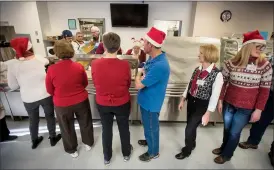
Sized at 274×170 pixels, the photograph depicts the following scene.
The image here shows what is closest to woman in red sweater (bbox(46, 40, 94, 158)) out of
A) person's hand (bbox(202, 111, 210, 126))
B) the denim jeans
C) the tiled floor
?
the tiled floor

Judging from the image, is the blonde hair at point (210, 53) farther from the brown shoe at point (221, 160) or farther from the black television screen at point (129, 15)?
the black television screen at point (129, 15)

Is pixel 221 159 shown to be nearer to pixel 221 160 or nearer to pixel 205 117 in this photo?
pixel 221 160

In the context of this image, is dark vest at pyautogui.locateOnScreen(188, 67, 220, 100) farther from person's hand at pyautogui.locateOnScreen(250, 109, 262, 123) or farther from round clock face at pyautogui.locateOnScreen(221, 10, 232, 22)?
round clock face at pyautogui.locateOnScreen(221, 10, 232, 22)

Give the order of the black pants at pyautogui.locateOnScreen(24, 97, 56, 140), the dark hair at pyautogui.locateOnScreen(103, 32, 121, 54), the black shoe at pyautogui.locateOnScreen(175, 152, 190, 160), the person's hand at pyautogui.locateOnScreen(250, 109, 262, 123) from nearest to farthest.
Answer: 1. the dark hair at pyautogui.locateOnScreen(103, 32, 121, 54)
2. the person's hand at pyautogui.locateOnScreen(250, 109, 262, 123)
3. the black pants at pyautogui.locateOnScreen(24, 97, 56, 140)
4. the black shoe at pyautogui.locateOnScreen(175, 152, 190, 160)

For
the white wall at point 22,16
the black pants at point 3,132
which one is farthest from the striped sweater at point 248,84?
the white wall at point 22,16

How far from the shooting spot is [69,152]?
1.87m

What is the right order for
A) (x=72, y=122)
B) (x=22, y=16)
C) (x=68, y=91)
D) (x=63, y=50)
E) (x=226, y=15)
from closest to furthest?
1. (x=63, y=50)
2. (x=68, y=91)
3. (x=72, y=122)
4. (x=226, y=15)
5. (x=22, y=16)

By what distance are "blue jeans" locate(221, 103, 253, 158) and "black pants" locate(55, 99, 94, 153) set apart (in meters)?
1.42

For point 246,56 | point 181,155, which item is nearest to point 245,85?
point 246,56

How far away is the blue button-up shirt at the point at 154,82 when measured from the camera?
1.34m

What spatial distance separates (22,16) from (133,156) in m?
4.98

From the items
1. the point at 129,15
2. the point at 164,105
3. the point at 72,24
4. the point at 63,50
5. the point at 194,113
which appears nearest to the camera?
the point at 63,50

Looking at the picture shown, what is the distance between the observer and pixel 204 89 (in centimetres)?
148

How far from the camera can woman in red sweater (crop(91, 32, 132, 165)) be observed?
131 centimetres
